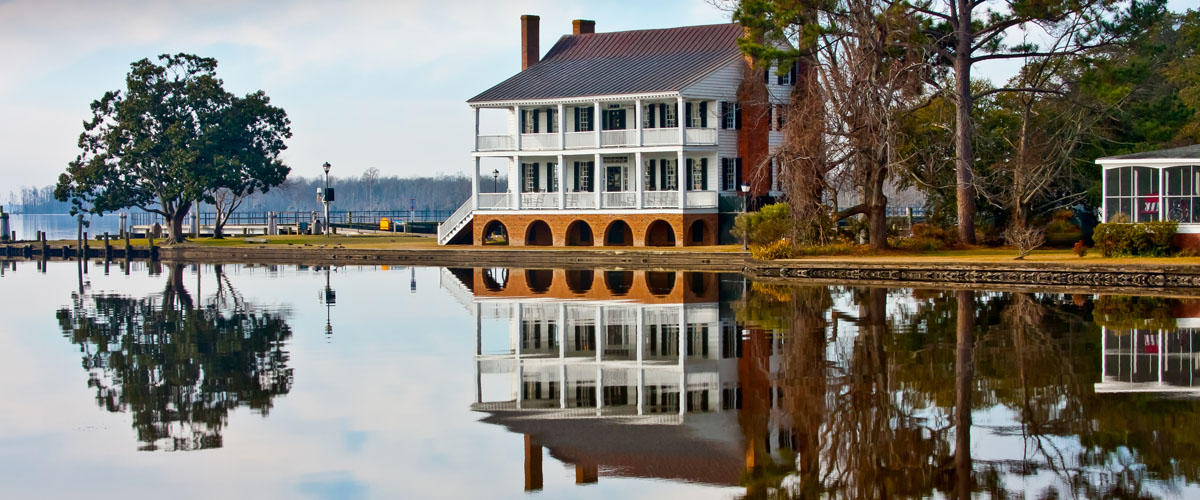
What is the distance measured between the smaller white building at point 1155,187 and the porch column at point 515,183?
24765mm

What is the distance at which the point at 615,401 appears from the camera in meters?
16.7

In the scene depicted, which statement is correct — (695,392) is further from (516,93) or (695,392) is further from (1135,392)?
(516,93)

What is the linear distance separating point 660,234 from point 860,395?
126 ft

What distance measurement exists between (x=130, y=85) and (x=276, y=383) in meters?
50.7

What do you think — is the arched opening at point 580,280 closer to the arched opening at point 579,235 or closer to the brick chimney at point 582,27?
the arched opening at point 579,235

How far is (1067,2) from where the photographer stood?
1708 inches

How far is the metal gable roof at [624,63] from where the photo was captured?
54.6m

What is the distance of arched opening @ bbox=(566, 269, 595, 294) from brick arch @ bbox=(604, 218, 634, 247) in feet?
37.8

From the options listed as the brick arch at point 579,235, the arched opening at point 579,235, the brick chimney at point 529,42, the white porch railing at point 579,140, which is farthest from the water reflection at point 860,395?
the brick chimney at point 529,42

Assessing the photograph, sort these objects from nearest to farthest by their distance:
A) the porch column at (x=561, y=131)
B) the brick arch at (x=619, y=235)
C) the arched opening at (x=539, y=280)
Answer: the arched opening at (x=539, y=280), the porch column at (x=561, y=131), the brick arch at (x=619, y=235)

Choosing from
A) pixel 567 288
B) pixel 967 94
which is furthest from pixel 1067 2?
pixel 567 288

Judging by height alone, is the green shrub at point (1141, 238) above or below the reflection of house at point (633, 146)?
below

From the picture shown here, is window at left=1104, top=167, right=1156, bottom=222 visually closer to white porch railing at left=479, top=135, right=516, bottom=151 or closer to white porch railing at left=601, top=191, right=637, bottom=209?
white porch railing at left=601, top=191, right=637, bottom=209

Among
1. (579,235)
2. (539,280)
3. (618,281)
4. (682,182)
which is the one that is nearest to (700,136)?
(682,182)
